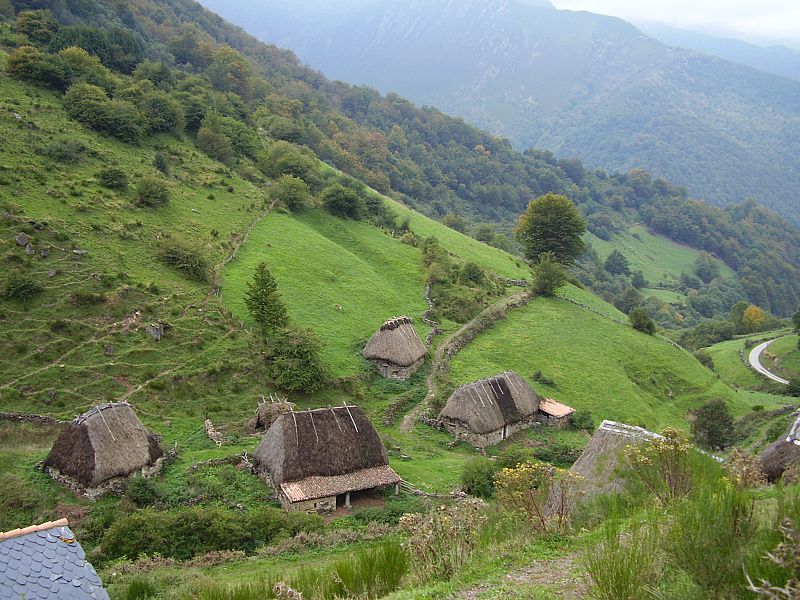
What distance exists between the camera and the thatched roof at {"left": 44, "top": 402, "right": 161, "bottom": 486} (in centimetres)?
2312

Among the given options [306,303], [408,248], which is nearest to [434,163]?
[408,248]

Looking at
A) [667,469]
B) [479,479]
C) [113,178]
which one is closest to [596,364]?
[479,479]

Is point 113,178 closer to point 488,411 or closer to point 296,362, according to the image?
point 296,362

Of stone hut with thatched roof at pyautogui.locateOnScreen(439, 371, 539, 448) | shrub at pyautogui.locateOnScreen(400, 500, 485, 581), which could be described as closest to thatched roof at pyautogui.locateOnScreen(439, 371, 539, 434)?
stone hut with thatched roof at pyautogui.locateOnScreen(439, 371, 539, 448)

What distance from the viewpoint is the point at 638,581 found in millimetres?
7008

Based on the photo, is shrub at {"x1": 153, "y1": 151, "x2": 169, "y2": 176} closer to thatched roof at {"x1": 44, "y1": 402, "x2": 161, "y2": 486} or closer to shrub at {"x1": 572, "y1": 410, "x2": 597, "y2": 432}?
thatched roof at {"x1": 44, "y1": 402, "x2": 161, "y2": 486}

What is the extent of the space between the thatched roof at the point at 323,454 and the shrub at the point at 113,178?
1139 inches

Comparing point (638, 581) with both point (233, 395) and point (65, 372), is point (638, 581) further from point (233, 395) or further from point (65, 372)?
point (65, 372)

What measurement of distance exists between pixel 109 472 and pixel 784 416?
4345 centimetres

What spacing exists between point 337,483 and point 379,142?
9946 centimetres

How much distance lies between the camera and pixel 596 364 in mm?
47625

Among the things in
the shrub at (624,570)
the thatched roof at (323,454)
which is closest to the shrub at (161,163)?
the thatched roof at (323,454)

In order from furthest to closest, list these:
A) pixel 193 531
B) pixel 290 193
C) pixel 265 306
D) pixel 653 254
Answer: pixel 653 254 < pixel 290 193 < pixel 265 306 < pixel 193 531

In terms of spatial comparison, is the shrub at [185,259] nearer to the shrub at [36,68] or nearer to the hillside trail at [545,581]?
the shrub at [36,68]
